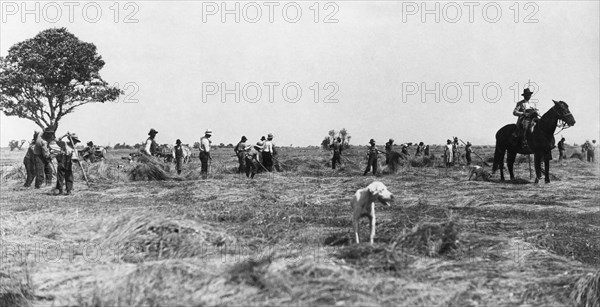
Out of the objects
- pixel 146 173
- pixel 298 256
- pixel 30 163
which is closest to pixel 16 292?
pixel 298 256

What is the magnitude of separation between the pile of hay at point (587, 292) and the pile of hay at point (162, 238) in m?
3.92

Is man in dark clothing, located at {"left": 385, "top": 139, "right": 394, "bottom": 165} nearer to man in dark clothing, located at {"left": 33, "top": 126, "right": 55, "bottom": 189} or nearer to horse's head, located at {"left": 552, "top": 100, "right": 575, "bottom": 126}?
horse's head, located at {"left": 552, "top": 100, "right": 575, "bottom": 126}

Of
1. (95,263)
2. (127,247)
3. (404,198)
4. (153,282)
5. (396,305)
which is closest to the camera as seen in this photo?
(396,305)

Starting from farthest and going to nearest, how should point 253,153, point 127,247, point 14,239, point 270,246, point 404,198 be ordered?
point 253,153, point 404,198, point 14,239, point 270,246, point 127,247

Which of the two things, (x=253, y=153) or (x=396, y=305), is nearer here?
(x=396, y=305)

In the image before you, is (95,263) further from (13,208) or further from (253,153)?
(253,153)

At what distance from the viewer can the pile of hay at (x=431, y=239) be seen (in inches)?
247

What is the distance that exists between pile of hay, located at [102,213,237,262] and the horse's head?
1203 centimetres

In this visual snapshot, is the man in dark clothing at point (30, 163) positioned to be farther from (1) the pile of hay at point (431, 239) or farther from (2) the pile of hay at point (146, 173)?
(1) the pile of hay at point (431, 239)

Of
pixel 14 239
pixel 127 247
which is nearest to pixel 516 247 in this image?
pixel 127 247

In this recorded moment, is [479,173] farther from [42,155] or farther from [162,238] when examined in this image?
[42,155]

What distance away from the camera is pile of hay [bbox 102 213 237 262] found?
6.23 meters

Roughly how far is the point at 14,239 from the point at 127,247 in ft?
7.51

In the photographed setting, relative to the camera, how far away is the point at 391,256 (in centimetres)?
567
